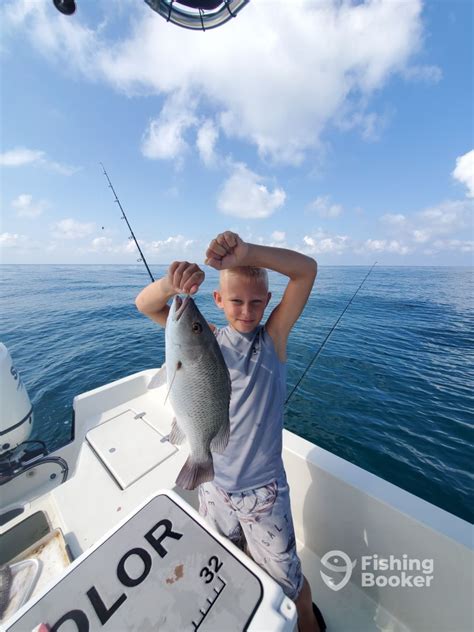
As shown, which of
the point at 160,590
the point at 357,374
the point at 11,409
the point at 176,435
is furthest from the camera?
the point at 357,374

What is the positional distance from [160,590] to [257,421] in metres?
1.02

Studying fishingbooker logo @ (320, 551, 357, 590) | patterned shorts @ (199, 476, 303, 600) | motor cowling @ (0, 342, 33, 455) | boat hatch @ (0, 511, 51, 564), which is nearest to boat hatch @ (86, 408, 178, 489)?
boat hatch @ (0, 511, 51, 564)

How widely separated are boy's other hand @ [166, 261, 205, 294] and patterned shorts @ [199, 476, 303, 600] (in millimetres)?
1536

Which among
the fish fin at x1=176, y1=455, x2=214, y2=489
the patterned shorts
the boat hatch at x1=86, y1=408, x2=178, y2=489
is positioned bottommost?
the boat hatch at x1=86, y1=408, x2=178, y2=489

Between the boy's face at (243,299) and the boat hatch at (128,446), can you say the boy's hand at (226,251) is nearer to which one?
the boy's face at (243,299)

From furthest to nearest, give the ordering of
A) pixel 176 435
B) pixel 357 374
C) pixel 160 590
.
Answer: pixel 357 374, pixel 176 435, pixel 160 590

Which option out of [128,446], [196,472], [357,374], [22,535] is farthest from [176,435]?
[357,374]

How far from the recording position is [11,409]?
12.2ft

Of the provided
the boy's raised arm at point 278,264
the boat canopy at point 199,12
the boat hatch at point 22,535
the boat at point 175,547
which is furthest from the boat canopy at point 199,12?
the boat hatch at point 22,535

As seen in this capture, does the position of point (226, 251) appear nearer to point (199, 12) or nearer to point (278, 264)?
point (278, 264)

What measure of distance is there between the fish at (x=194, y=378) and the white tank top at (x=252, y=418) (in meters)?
0.30

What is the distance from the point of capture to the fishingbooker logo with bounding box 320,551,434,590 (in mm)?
2146

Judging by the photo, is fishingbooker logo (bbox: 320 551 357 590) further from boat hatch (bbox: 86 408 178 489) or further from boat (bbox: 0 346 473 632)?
boat hatch (bbox: 86 408 178 489)

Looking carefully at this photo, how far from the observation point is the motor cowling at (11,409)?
11.8 ft
